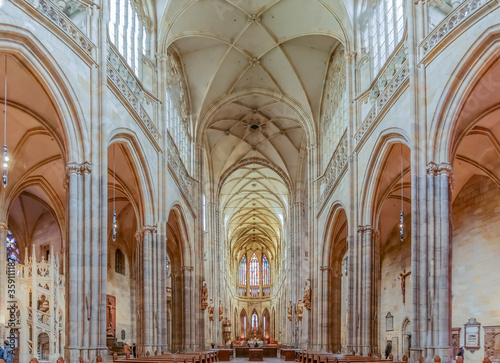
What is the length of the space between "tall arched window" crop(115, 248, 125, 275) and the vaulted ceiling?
8163 millimetres

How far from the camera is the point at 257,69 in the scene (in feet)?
105

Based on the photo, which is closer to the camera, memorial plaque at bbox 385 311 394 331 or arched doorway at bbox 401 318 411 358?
arched doorway at bbox 401 318 411 358

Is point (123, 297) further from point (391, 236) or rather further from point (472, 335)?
point (472, 335)

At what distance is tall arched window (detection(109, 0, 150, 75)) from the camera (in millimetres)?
18453

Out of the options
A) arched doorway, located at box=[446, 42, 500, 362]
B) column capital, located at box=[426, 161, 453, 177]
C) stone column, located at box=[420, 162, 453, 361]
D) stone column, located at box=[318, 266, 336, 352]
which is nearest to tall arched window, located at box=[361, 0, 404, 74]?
arched doorway, located at box=[446, 42, 500, 362]

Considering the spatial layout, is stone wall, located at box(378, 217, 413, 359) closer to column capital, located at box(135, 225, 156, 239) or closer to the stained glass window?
column capital, located at box(135, 225, 156, 239)

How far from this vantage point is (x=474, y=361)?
65.1 ft

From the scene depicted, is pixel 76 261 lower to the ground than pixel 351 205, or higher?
lower

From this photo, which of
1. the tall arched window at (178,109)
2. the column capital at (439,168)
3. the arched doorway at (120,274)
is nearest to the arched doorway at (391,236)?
the column capital at (439,168)

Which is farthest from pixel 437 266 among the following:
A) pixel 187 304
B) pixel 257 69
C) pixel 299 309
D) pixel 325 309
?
pixel 299 309

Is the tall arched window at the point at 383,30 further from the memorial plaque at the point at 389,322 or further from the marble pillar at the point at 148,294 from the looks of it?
the memorial plaque at the point at 389,322

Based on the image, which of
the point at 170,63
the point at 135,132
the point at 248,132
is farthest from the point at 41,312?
the point at 248,132

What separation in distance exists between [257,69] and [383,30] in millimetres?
12498

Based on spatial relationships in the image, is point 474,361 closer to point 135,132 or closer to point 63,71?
point 135,132
